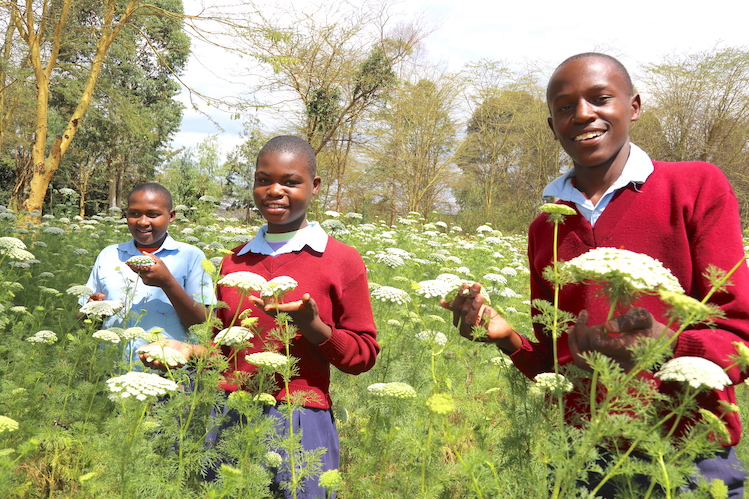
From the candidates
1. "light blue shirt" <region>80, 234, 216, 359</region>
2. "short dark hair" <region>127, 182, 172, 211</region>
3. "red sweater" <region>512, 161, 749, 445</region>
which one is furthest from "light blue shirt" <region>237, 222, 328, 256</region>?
"short dark hair" <region>127, 182, 172, 211</region>

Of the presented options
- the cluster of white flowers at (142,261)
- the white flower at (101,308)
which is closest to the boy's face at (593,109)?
the cluster of white flowers at (142,261)

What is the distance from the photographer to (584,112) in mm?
1679

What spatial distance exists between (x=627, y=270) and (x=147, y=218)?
336 cm

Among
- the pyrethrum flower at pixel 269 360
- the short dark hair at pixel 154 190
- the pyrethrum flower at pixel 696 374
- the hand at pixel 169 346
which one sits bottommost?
the hand at pixel 169 346

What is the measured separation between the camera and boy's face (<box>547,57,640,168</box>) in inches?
66.7

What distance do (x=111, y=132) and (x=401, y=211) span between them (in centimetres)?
1858

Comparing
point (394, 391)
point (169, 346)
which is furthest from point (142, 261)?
point (394, 391)

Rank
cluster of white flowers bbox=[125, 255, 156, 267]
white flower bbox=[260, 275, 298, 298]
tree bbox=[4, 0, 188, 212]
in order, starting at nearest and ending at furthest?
white flower bbox=[260, 275, 298, 298] < cluster of white flowers bbox=[125, 255, 156, 267] < tree bbox=[4, 0, 188, 212]

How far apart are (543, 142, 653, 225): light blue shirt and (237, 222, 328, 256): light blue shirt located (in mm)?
1169

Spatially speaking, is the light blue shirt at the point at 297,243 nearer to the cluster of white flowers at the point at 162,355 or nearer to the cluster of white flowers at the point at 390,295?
the cluster of white flowers at the point at 162,355

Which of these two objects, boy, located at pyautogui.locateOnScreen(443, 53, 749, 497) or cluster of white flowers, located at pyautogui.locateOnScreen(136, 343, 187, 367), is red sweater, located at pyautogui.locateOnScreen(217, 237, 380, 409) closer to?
cluster of white flowers, located at pyautogui.locateOnScreen(136, 343, 187, 367)

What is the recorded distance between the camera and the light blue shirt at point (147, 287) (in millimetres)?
3289

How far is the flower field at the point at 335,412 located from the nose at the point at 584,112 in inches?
33.8

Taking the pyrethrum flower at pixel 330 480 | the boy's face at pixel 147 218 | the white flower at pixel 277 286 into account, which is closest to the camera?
the white flower at pixel 277 286
